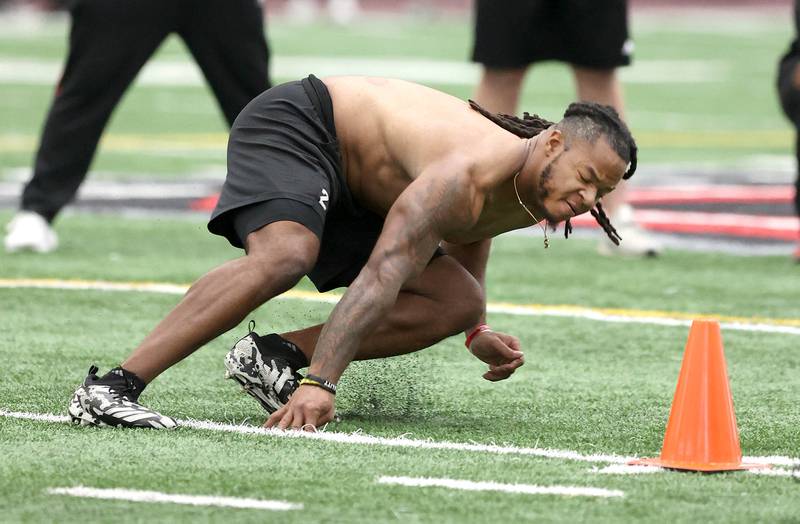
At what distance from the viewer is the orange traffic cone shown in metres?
5.10

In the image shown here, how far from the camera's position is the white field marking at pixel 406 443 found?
208 inches

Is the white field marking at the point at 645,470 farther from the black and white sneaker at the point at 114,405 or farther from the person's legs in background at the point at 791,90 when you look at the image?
the person's legs in background at the point at 791,90

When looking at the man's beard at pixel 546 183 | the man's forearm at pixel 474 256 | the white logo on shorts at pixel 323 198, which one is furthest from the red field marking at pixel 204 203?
the man's beard at pixel 546 183

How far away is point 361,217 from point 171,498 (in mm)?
1779

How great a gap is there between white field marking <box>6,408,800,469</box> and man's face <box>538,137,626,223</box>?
705mm

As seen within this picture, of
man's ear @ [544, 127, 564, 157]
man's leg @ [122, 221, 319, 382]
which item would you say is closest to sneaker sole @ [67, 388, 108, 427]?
man's leg @ [122, 221, 319, 382]

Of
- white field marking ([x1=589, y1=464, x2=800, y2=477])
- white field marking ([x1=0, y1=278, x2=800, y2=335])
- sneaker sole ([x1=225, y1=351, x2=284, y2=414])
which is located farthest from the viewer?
white field marking ([x1=0, y1=278, x2=800, y2=335])

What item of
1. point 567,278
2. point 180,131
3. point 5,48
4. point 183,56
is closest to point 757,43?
point 183,56

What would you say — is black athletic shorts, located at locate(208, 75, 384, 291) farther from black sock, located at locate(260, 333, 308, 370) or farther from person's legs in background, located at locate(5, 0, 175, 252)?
person's legs in background, located at locate(5, 0, 175, 252)

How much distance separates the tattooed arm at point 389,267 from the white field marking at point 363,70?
1854 cm

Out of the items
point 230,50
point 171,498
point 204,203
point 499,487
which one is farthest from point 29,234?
point 499,487

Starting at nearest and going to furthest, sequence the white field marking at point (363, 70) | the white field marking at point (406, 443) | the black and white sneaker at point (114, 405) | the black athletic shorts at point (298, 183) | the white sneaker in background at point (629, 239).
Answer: the white field marking at point (406, 443), the black and white sneaker at point (114, 405), the black athletic shorts at point (298, 183), the white sneaker in background at point (629, 239), the white field marking at point (363, 70)

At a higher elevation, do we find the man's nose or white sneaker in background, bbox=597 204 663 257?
the man's nose

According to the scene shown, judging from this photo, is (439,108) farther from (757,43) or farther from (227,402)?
(757,43)
